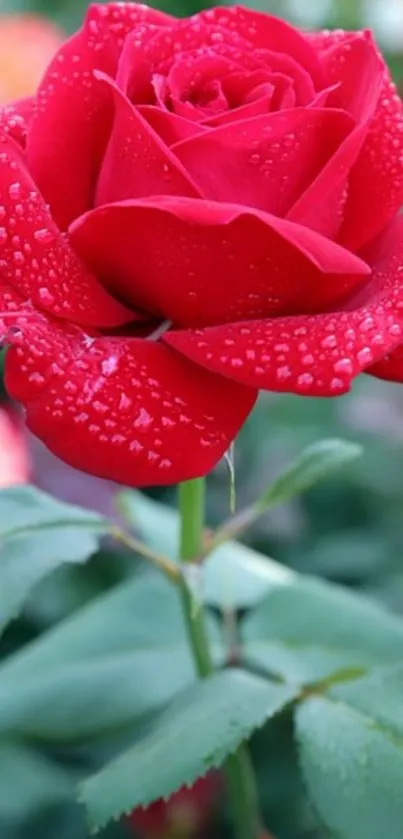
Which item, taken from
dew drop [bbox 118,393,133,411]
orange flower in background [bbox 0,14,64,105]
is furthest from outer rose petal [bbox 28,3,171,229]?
orange flower in background [bbox 0,14,64,105]

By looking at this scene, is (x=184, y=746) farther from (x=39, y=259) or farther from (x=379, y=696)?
(x=39, y=259)

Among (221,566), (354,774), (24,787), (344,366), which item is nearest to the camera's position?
(344,366)

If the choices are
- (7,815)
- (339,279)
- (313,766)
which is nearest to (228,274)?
(339,279)

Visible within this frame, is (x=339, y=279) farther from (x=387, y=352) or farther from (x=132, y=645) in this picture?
(x=132, y=645)

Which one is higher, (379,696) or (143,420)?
(143,420)

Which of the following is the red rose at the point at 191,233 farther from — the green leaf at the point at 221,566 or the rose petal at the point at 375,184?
the green leaf at the point at 221,566

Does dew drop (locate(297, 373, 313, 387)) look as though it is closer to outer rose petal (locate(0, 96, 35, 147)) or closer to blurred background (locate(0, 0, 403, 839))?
outer rose petal (locate(0, 96, 35, 147))

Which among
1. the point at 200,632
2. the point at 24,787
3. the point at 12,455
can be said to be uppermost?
the point at 200,632

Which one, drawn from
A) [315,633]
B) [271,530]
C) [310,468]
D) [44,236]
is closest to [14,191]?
[44,236]
